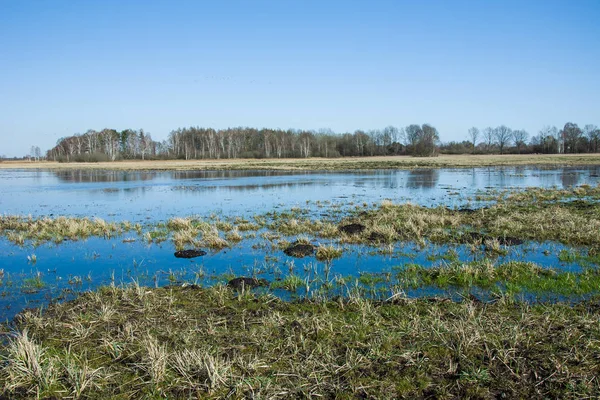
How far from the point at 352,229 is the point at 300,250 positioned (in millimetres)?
3778

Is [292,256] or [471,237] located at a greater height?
[471,237]

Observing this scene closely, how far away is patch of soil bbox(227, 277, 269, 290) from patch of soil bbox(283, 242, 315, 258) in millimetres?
2848

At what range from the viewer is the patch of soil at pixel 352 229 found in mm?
15403

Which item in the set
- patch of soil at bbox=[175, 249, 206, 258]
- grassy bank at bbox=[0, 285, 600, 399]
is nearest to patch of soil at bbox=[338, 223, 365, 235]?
patch of soil at bbox=[175, 249, 206, 258]

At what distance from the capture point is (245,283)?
9.27 metres

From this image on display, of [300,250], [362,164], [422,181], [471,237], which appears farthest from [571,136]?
[300,250]

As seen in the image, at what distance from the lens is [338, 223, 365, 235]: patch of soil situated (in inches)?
606

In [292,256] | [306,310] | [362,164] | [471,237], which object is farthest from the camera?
[362,164]

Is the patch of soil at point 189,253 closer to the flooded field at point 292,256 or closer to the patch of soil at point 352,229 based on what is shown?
the flooded field at point 292,256

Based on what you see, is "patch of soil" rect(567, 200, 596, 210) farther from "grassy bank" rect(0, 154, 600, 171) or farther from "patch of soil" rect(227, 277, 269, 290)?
"grassy bank" rect(0, 154, 600, 171)

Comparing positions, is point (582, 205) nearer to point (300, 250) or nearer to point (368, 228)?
point (368, 228)

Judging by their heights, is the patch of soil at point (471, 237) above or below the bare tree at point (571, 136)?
below

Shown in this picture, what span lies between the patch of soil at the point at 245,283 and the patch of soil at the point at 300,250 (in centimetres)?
285

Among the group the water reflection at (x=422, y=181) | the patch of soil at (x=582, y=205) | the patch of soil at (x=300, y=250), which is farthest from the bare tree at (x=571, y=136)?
the patch of soil at (x=300, y=250)
